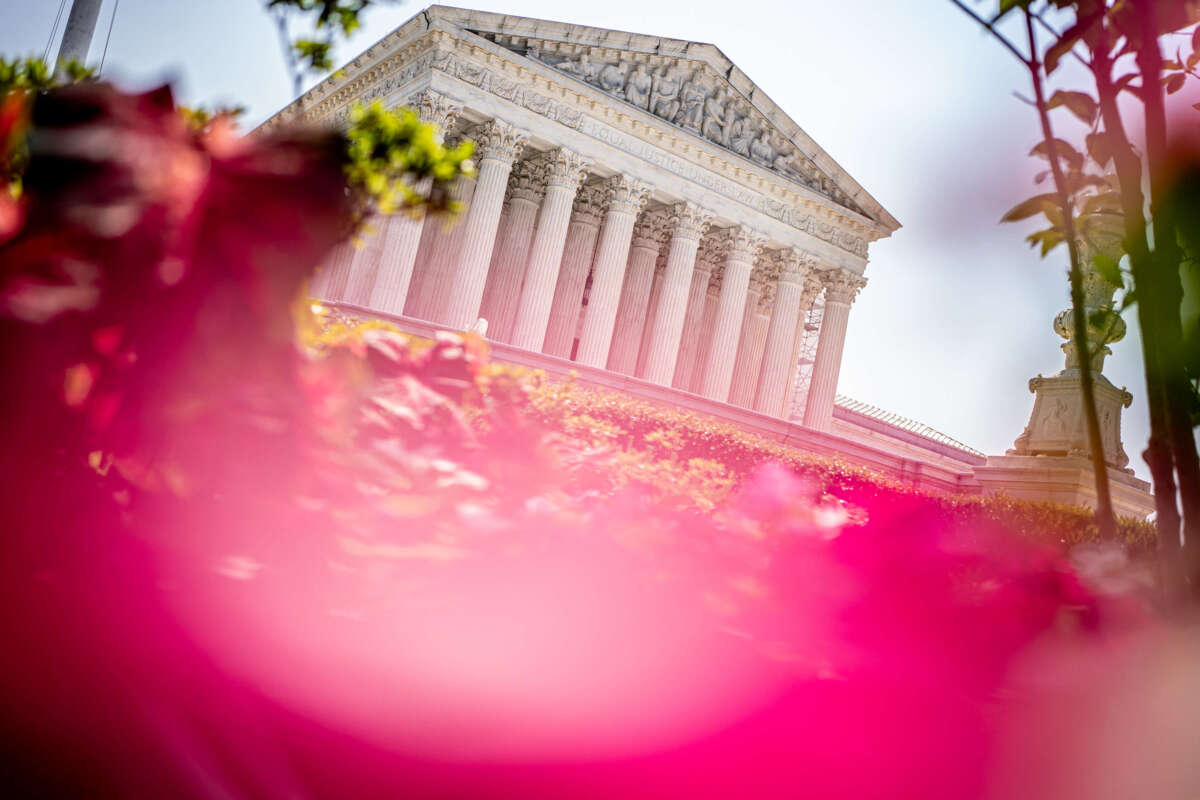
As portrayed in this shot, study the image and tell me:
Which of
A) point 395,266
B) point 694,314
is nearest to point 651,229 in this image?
point 694,314

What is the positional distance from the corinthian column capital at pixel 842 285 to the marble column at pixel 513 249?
13.6m

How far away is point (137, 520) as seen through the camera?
1.35 metres

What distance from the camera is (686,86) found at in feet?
94.1

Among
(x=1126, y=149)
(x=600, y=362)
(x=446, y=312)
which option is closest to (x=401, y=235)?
(x=446, y=312)

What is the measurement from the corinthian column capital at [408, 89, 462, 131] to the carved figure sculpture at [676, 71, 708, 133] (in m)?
9.41

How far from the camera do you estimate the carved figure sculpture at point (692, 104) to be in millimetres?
28531

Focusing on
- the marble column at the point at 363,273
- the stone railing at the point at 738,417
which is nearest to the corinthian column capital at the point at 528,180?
the marble column at the point at 363,273

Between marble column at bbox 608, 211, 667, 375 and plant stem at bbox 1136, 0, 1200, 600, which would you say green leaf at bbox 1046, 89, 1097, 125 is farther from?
marble column at bbox 608, 211, 667, 375

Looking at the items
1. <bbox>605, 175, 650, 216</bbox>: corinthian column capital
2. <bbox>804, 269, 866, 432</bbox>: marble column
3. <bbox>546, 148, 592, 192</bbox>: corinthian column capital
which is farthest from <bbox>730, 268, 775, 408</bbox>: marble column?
<bbox>546, 148, 592, 192</bbox>: corinthian column capital

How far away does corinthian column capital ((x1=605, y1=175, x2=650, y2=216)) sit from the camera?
27.1 meters

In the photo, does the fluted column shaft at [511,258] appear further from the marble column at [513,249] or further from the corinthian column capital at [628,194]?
the corinthian column capital at [628,194]

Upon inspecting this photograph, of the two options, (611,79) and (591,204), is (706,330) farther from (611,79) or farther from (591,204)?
(611,79)

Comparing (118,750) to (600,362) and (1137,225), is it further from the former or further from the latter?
(600,362)

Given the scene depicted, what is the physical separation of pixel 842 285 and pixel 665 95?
11.6 m
